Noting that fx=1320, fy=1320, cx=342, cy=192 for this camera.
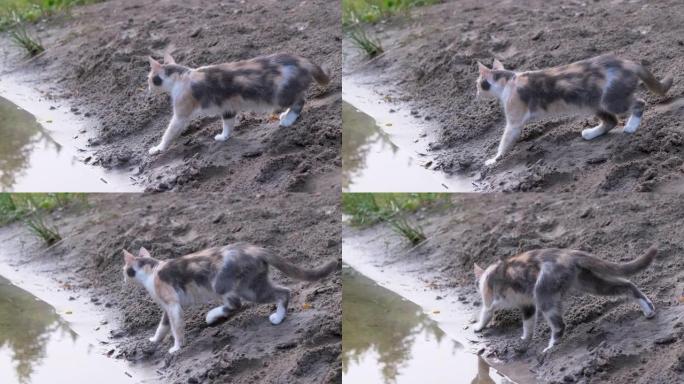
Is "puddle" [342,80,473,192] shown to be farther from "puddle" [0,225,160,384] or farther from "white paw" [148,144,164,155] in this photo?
"puddle" [0,225,160,384]

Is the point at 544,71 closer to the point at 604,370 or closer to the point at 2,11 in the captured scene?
the point at 604,370

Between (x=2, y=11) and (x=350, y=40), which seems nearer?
(x=350, y=40)

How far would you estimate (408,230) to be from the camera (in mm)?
11219

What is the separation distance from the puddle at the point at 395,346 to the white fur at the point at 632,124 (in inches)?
83.4

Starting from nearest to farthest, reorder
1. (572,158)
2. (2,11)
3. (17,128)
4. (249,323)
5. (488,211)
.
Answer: (249,323) → (572,158) → (488,211) → (17,128) → (2,11)

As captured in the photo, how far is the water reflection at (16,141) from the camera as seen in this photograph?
11336 millimetres

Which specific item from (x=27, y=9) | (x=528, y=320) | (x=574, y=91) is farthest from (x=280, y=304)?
(x=27, y=9)

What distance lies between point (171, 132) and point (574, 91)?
3.23 m

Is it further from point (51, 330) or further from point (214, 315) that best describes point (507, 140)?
point (51, 330)

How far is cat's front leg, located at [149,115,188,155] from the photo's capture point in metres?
10.6

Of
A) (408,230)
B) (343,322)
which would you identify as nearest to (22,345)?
(343,322)

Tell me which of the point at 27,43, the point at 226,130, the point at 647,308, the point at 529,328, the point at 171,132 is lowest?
the point at 529,328

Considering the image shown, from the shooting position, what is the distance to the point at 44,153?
11.4 meters

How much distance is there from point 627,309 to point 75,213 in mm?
5188
